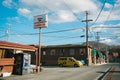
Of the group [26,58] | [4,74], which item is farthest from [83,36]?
[4,74]

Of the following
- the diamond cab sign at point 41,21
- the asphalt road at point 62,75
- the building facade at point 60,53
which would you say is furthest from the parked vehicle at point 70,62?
the asphalt road at point 62,75

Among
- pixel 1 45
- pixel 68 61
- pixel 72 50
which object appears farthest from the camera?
pixel 72 50

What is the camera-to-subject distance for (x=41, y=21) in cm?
3036

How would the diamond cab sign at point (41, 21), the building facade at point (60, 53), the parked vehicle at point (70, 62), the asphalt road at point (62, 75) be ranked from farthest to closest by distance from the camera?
Answer: the building facade at point (60, 53) → the parked vehicle at point (70, 62) → the diamond cab sign at point (41, 21) → the asphalt road at point (62, 75)

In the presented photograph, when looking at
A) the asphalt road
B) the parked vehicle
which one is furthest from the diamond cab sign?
the parked vehicle

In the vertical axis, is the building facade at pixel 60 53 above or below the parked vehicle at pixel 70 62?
above

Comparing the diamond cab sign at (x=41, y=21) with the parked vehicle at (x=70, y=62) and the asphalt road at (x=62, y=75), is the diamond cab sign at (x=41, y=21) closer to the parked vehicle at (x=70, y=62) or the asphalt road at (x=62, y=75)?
the asphalt road at (x=62, y=75)

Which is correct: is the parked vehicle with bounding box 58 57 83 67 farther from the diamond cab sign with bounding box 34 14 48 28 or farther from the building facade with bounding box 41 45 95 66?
the diamond cab sign with bounding box 34 14 48 28

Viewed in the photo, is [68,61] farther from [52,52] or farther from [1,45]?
[1,45]

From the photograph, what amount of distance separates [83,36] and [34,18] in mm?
21231

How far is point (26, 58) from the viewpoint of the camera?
23797mm

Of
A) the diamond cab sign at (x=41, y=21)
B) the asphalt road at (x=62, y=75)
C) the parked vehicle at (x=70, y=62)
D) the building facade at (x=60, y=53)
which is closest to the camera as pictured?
the asphalt road at (x=62, y=75)

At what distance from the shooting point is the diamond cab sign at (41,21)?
29.9 m

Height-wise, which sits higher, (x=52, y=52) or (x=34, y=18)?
(x=34, y=18)
